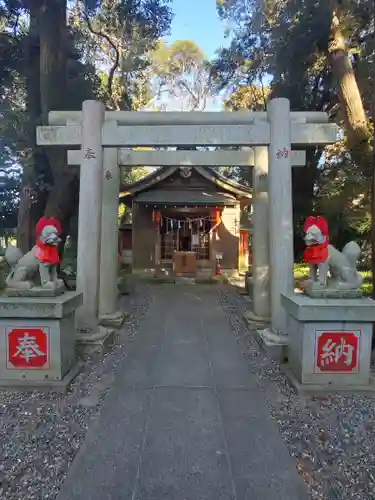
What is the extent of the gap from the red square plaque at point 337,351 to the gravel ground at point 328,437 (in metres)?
0.30

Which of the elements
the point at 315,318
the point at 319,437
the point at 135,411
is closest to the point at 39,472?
the point at 135,411

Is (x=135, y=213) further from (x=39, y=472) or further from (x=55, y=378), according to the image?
(x=39, y=472)

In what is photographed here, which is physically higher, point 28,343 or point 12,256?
point 12,256

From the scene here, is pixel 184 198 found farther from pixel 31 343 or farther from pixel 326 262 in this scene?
pixel 31 343

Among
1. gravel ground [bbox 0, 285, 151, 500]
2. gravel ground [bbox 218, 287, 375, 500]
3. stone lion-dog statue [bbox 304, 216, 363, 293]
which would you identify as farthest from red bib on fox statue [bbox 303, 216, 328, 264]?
gravel ground [bbox 0, 285, 151, 500]

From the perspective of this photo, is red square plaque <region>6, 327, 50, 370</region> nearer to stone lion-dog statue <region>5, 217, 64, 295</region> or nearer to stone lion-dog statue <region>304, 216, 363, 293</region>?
stone lion-dog statue <region>5, 217, 64, 295</region>

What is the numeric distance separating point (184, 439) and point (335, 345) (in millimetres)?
1949

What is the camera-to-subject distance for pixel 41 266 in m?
4.39

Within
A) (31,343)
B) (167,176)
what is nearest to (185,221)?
(167,176)

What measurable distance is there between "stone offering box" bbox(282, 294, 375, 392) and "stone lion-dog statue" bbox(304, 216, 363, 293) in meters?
0.34

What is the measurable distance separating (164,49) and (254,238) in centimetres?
2207

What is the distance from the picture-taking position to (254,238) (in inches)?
273

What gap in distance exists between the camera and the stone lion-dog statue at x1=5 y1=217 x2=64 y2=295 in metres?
4.30

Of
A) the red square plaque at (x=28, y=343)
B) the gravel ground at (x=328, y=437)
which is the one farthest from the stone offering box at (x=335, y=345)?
the red square plaque at (x=28, y=343)
